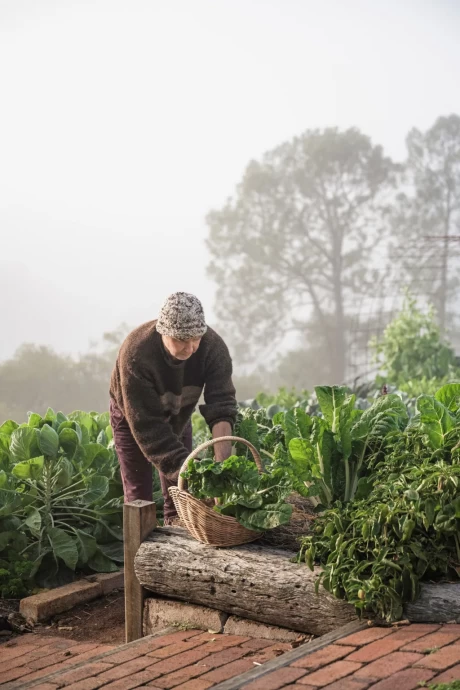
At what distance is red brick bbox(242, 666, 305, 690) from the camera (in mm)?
2582

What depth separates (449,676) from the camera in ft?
8.07

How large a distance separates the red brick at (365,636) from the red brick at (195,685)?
45cm

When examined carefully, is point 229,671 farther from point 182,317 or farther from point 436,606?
point 182,317

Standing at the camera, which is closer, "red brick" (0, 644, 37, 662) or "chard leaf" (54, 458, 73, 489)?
"red brick" (0, 644, 37, 662)

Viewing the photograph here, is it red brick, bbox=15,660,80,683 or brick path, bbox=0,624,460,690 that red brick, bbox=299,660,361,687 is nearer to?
brick path, bbox=0,624,460,690

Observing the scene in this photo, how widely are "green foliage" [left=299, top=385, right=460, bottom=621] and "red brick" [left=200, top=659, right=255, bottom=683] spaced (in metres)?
0.39

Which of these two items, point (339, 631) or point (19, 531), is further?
point (19, 531)

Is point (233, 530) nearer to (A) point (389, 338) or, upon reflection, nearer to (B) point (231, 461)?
(B) point (231, 461)

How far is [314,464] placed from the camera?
11.9 ft

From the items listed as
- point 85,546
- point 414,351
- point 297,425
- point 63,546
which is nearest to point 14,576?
point 63,546

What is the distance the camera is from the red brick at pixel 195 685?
2.81m

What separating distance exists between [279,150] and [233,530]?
1159cm

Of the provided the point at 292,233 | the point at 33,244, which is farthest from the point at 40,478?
the point at 292,233

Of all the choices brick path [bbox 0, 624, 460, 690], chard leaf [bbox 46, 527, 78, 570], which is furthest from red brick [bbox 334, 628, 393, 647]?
chard leaf [bbox 46, 527, 78, 570]
